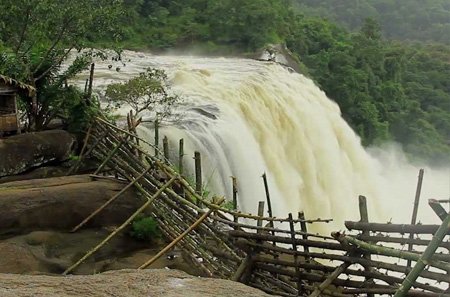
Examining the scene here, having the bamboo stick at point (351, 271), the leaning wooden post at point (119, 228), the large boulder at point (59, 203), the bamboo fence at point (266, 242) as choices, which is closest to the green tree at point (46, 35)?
the bamboo fence at point (266, 242)

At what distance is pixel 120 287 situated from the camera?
3637 mm

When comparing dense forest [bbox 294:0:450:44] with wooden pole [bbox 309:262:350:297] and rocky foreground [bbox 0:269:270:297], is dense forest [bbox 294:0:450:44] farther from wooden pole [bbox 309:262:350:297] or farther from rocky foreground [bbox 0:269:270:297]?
rocky foreground [bbox 0:269:270:297]

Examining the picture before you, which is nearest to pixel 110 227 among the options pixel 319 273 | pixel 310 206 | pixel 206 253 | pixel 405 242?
pixel 206 253

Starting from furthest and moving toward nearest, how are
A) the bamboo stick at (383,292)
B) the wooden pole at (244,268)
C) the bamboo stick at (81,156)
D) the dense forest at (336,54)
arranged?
the dense forest at (336,54), the bamboo stick at (81,156), the wooden pole at (244,268), the bamboo stick at (383,292)

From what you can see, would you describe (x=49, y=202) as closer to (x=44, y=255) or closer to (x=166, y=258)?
(x=44, y=255)

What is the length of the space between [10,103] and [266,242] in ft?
15.9

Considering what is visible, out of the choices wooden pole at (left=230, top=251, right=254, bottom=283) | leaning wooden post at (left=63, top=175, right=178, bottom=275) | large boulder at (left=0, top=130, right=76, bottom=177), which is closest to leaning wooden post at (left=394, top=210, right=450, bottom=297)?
wooden pole at (left=230, top=251, right=254, bottom=283)

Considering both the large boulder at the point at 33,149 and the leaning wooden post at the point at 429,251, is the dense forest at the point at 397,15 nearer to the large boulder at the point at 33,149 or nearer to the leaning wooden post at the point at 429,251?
the large boulder at the point at 33,149

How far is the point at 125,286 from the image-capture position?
365cm

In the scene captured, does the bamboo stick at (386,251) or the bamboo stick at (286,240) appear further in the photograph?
the bamboo stick at (286,240)

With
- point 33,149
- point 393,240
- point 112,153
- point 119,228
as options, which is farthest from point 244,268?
point 33,149

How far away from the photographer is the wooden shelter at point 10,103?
8.87 meters

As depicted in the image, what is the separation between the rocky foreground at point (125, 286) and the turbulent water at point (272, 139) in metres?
6.93

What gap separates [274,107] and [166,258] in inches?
353
